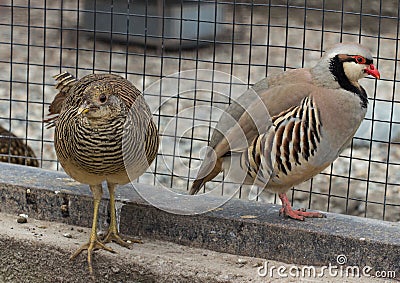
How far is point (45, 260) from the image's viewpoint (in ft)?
15.4

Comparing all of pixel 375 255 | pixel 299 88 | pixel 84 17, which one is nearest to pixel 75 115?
pixel 299 88

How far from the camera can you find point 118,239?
15.5ft

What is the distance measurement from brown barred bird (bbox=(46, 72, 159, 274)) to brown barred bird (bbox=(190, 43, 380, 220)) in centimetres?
54

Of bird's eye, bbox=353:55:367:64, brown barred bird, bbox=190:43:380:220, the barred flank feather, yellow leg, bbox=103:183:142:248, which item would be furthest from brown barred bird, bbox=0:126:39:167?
bird's eye, bbox=353:55:367:64

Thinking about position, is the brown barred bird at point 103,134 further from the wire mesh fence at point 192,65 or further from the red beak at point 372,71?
the red beak at point 372,71

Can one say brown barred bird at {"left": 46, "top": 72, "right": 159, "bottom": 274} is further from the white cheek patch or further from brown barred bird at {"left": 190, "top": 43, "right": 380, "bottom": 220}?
the white cheek patch

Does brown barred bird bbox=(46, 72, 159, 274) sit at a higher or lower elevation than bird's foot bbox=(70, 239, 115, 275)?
higher

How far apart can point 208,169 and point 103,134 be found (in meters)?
0.87

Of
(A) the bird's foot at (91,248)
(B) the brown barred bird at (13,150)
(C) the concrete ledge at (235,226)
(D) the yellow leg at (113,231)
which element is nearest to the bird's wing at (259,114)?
(C) the concrete ledge at (235,226)

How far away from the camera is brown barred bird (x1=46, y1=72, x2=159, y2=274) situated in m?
4.23

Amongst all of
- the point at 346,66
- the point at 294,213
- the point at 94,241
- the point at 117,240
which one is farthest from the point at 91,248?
the point at 346,66

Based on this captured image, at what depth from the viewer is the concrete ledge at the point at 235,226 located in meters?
4.55

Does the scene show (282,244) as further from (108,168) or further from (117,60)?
(117,60)

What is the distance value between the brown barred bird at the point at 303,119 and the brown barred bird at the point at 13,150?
2.16 meters
